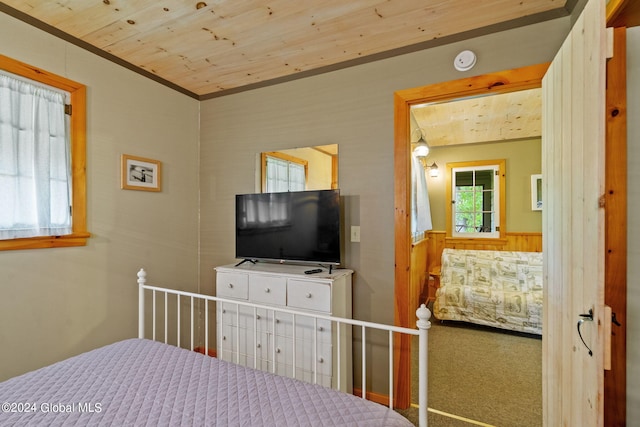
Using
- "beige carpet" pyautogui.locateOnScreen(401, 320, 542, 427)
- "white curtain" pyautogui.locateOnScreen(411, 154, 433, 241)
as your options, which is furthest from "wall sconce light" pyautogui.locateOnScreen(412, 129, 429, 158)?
"beige carpet" pyautogui.locateOnScreen(401, 320, 542, 427)

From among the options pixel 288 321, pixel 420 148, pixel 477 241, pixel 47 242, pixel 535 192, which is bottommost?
pixel 288 321

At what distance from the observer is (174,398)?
112 centimetres

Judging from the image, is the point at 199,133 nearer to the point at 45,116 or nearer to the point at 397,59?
the point at 45,116

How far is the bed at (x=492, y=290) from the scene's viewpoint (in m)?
3.48

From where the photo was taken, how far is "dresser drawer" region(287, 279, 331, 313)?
209cm

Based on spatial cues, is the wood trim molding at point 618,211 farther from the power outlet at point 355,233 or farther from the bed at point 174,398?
the power outlet at point 355,233

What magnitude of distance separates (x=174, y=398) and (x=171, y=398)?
0.01 metres

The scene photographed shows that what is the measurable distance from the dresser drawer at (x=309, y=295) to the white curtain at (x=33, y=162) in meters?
1.57

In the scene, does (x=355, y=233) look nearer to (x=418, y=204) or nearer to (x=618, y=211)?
(x=618, y=211)

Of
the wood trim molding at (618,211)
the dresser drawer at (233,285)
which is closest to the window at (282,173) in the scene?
the dresser drawer at (233,285)

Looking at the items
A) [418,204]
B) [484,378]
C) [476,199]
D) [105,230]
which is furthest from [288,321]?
[476,199]

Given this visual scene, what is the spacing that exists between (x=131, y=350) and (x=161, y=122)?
1961mm

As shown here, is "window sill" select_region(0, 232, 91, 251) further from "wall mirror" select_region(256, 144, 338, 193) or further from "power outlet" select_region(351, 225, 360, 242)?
"power outlet" select_region(351, 225, 360, 242)

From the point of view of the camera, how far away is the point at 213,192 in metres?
3.03
